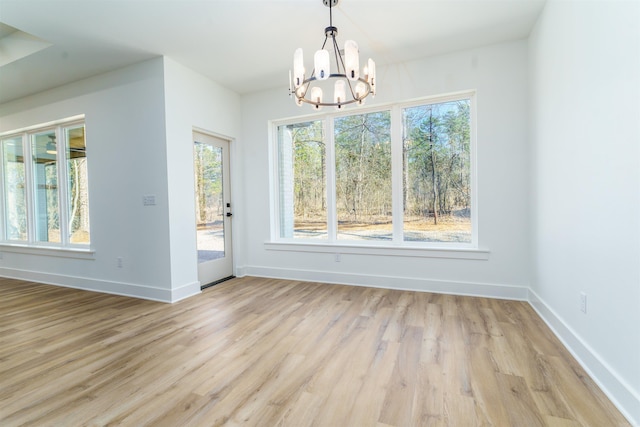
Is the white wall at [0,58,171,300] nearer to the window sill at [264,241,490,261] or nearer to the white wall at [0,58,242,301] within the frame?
the white wall at [0,58,242,301]

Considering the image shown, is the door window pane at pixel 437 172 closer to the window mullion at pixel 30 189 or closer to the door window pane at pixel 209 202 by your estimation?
the door window pane at pixel 209 202

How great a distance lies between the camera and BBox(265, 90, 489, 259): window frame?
134 inches

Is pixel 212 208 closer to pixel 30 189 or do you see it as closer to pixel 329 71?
pixel 329 71

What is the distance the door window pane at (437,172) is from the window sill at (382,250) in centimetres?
20

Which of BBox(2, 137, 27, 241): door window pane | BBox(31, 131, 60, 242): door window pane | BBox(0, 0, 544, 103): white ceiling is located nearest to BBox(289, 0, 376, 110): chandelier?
BBox(0, 0, 544, 103): white ceiling

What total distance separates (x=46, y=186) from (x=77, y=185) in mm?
815

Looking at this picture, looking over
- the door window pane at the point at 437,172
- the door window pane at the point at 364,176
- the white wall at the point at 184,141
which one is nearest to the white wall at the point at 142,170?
the white wall at the point at 184,141

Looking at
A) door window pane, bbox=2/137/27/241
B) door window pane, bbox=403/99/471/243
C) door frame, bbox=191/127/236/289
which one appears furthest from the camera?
door window pane, bbox=2/137/27/241

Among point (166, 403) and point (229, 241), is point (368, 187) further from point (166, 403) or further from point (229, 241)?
point (166, 403)

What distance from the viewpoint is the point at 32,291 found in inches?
154

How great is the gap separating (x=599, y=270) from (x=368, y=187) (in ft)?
8.29

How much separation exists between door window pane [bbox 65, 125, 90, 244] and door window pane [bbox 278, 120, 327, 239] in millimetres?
2735

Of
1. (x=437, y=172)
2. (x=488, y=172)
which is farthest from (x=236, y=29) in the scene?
(x=488, y=172)

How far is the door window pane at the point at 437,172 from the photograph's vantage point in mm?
3484
